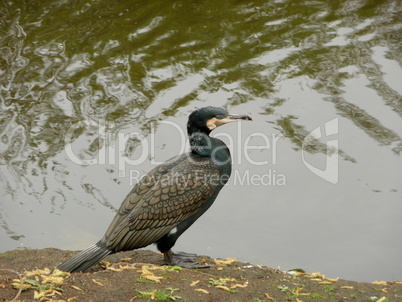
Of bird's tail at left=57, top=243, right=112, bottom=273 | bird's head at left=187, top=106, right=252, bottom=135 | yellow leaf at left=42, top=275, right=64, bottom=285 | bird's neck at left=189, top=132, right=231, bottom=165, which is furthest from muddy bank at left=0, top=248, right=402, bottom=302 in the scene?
bird's head at left=187, top=106, right=252, bottom=135

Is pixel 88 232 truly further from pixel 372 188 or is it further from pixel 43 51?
pixel 43 51

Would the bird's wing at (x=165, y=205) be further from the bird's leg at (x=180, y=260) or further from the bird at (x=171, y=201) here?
the bird's leg at (x=180, y=260)

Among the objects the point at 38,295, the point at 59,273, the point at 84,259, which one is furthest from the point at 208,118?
the point at 38,295

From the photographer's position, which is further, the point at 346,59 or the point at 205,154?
the point at 346,59

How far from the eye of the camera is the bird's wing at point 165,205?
511 centimetres

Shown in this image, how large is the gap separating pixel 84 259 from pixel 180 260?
860 mm

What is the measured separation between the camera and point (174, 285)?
4531 mm

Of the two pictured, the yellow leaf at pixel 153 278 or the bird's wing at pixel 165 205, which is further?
the bird's wing at pixel 165 205

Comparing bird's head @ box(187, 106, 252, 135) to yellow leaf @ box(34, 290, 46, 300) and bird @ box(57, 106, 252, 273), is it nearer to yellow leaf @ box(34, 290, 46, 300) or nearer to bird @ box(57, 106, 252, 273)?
bird @ box(57, 106, 252, 273)

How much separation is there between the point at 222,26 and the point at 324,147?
3.26 meters

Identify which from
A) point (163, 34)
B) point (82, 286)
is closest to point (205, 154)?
point (82, 286)

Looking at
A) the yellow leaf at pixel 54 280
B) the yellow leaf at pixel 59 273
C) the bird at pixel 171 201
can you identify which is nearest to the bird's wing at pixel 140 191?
the bird at pixel 171 201

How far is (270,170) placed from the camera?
24.9ft

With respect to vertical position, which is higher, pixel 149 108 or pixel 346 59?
pixel 346 59
